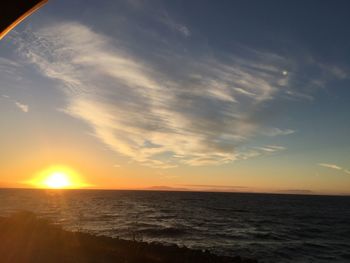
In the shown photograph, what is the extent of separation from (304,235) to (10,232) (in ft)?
117

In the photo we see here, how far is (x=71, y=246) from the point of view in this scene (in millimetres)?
18078

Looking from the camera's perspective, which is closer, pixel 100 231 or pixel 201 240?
pixel 201 240

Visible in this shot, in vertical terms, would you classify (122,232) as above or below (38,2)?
below

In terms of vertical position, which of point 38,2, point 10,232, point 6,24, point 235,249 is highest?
point 38,2

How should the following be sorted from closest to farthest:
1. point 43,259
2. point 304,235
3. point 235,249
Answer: point 43,259 → point 235,249 → point 304,235

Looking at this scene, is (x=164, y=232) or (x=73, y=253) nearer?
(x=73, y=253)

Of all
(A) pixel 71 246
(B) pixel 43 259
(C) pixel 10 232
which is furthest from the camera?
(C) pixel 10 232

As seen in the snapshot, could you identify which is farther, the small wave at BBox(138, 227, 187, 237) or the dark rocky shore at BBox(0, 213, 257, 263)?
the small wave at BBox(138, 227, 187, 237)

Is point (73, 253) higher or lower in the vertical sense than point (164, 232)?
higher

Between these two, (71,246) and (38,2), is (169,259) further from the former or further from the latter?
(38,2)

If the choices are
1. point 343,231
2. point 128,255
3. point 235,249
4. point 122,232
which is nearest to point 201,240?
point 235,249

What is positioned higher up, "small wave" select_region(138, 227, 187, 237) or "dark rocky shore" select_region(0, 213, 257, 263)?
"dark rocky shore" select_region(0, 213, 257, 263)

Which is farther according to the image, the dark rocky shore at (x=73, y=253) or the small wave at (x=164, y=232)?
the small wave at (x=164, y=232)

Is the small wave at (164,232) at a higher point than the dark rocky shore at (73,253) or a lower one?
lower
